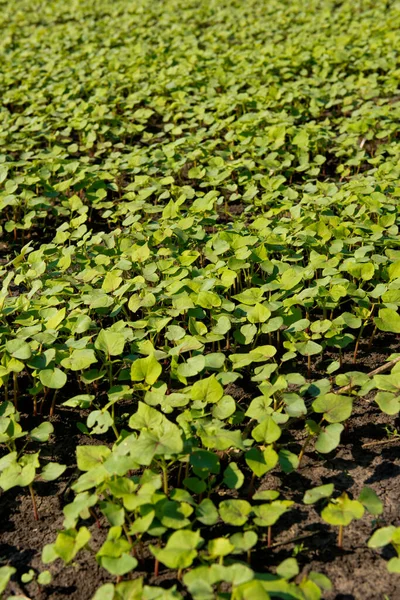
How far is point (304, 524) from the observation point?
1.65m

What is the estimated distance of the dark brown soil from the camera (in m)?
1.52

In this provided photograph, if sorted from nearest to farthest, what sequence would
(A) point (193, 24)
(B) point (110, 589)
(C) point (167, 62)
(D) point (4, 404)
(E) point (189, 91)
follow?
(B) point (110, 589) → (D) point (4, 404) → (E) point (189, 91) → (C) point (167, 62) → (A) point (193, 24)

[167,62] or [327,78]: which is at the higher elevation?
[167,62]

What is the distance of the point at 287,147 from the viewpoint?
3.80 meters

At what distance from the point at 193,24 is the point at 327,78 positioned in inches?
94.3

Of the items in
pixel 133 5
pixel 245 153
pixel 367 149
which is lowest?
pixel 367 149

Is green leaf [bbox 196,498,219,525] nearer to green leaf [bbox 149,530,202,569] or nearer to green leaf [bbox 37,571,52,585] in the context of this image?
green leaf [bbox 149,530,202,569]

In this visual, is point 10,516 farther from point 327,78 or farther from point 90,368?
point 327,78

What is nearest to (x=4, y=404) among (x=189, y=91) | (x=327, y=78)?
(x=189, y=91)

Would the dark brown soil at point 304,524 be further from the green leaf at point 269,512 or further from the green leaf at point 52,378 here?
the green leaf at point 52,378

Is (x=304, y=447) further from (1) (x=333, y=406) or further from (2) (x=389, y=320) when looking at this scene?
(2) (x=389, y=320)

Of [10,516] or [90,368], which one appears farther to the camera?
[90,368]

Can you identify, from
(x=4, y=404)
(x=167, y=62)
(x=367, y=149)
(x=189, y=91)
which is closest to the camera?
(x=4, y=404)

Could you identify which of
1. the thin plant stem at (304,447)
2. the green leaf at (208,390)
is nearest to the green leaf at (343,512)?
the thin plant stem at (304,447)
